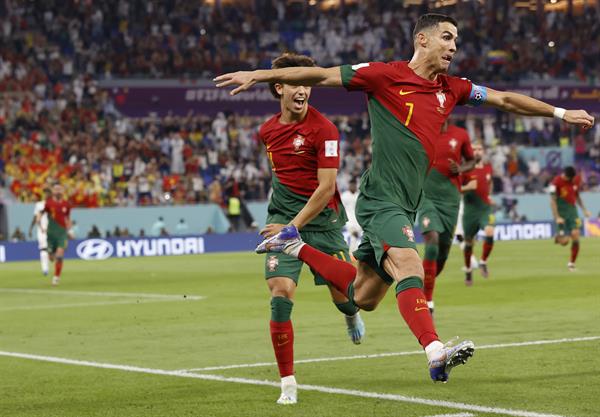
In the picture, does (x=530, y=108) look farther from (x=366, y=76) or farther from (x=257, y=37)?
(x=257, y=37)

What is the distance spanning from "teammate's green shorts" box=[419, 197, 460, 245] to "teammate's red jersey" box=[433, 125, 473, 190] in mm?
541

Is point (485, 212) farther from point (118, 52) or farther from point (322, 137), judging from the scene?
point (118, 52)

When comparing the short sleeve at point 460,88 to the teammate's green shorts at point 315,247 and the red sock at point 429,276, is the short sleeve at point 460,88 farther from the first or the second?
the red sock at point 429,276

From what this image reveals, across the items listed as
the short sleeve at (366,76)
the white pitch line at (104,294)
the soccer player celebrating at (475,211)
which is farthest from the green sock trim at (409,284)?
the soccer player celebrating at (475,211)

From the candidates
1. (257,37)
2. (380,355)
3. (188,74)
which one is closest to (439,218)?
(380,355)

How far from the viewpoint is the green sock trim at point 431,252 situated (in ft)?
52.8

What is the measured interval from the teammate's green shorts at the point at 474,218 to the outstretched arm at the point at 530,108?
13.3 meters

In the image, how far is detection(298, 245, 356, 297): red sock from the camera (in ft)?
30.0

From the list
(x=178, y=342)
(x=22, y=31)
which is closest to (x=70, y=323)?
(x=178, y=342)

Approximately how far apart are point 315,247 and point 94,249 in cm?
2888

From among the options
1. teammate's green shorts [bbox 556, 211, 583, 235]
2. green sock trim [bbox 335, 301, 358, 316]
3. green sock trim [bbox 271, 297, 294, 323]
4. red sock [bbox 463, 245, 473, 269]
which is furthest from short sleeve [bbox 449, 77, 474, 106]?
teammate's green shorts [bbox 556, 211, 583, 235]

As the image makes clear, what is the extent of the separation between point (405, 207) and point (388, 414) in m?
1.45

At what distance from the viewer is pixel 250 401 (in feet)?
29.7

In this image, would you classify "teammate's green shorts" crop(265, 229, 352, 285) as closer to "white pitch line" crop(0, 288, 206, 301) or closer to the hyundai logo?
"white pitch line" crop(0, 288, 206, 301)
